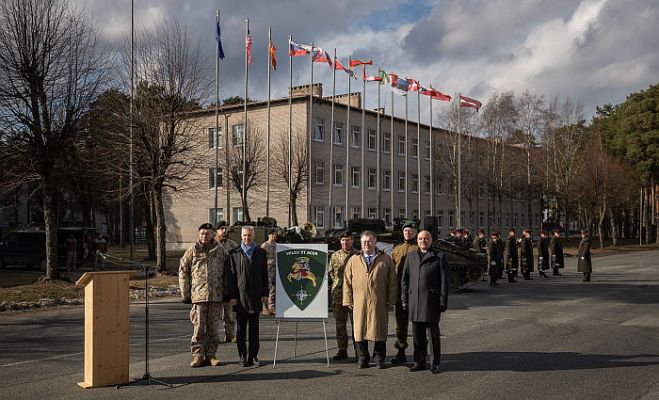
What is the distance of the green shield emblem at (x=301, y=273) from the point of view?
31.4 feet

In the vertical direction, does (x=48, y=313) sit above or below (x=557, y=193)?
below

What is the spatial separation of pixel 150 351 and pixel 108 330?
2.52m

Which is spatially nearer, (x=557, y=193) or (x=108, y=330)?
(x=108, y=330)

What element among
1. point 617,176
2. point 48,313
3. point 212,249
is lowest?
point 48,313

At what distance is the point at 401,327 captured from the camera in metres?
9.36

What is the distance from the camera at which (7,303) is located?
54.7ft

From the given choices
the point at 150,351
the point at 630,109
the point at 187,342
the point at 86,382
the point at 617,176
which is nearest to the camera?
the point at 86,382

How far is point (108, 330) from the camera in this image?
803 centimetres

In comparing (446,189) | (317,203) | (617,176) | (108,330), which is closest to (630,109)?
(617,176)

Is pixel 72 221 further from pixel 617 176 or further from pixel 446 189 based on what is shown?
pixel 617 176

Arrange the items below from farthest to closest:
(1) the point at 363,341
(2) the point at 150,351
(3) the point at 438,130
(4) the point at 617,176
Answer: (3) the point at 438,130
(4) the point at 617,176
(2) the point at 150,351
(1) the point at 363,341

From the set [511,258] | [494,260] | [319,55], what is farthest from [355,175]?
[494,260]

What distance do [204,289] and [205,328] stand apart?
0.55 m

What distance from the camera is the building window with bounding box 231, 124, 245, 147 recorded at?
4391 cm
